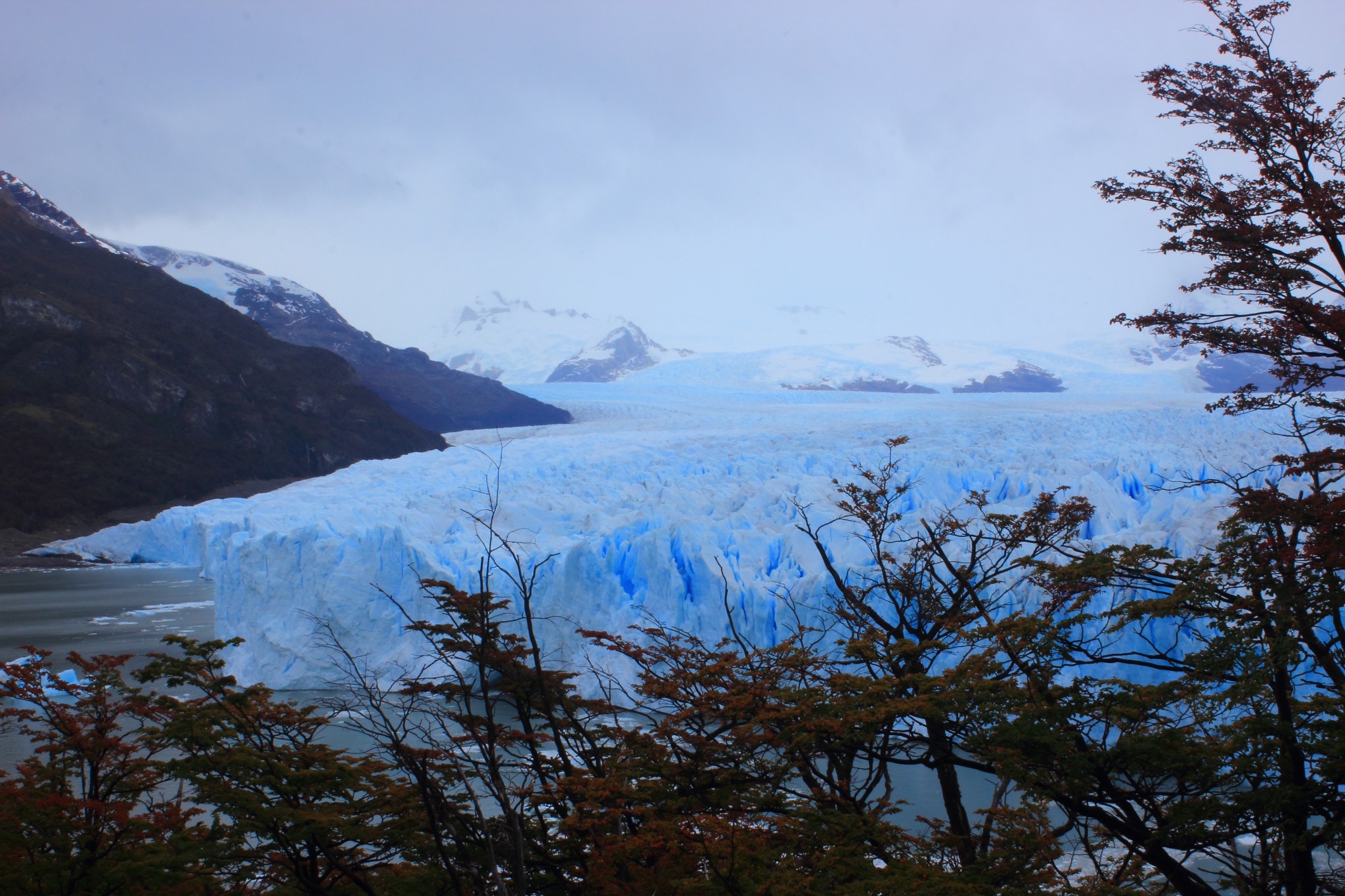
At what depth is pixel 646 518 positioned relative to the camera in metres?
11.9

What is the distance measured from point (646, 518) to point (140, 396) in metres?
34.6

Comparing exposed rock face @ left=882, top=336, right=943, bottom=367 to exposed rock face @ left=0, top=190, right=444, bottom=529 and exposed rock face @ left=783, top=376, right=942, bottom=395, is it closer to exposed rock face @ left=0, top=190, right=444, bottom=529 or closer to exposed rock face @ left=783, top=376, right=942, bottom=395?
exposed rock face @ left=783, top=376, right=942, bottom=395

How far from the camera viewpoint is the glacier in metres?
10.7

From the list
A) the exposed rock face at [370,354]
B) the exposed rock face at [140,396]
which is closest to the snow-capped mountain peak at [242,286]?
the exposed rock face at [370,354]

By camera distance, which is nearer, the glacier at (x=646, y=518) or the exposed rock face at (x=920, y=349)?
the glacier at (x=646, y=518)

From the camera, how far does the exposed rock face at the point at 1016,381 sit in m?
46.7

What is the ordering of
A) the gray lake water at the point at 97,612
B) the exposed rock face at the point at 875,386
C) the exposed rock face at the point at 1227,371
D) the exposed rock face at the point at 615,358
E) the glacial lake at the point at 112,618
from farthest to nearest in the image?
the exposed rock face at the point at 615,358 < the exposed rock face at the point at 1227,371 < the exposed rock face at the point at 875,386 < the gray lake water at the point at 97,612 < the glacial lake at the point at 112,618

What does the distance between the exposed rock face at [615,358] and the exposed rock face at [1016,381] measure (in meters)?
31.2

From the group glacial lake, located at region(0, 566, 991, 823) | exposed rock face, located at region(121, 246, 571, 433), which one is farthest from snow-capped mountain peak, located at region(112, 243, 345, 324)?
glacial lake, located at region(0, 566, 991, 823)

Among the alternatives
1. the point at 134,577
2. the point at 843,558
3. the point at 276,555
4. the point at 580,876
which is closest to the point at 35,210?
the point at 134,577

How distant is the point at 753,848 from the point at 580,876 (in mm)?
790

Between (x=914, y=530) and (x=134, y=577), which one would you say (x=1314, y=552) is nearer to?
(x=914, y=530)

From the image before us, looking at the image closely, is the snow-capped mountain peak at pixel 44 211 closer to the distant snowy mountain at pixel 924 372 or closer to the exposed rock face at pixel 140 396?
the exposed rock face at pixel 140 396

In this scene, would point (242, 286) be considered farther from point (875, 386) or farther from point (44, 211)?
point (875, 386)
